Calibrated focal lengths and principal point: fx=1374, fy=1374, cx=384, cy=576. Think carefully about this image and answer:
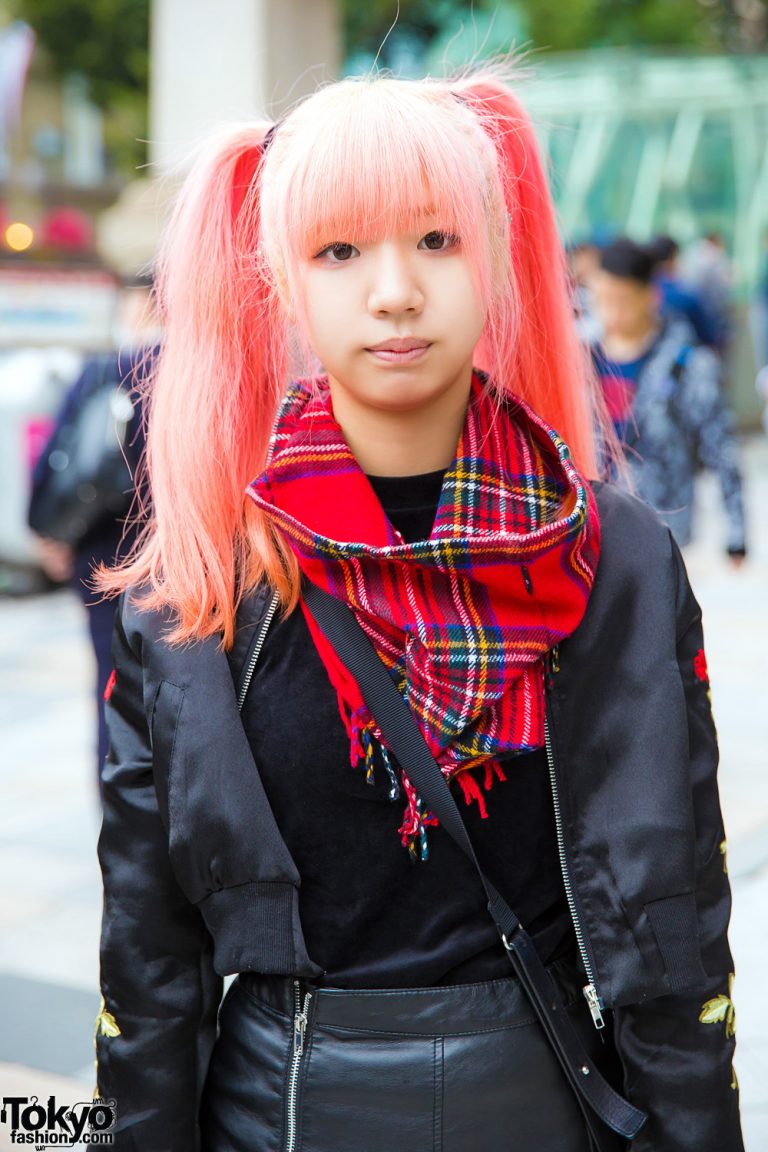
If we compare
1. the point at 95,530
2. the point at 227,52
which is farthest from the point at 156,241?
the point at 227,52

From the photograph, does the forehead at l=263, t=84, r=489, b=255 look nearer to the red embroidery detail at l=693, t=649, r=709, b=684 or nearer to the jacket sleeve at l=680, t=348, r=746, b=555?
the red embroidery detail at l=693, t=649, r=709, b=684

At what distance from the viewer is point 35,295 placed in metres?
9.56

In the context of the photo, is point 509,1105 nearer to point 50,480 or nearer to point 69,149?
point 50,480

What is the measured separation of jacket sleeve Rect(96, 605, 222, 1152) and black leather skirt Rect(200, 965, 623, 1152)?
0.36ft

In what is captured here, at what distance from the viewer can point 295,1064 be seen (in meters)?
1.52

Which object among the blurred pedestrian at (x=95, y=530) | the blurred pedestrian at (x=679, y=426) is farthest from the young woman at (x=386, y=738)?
the blurred pedestrian at (x=679, y=426)

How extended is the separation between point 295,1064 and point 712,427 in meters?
3.74

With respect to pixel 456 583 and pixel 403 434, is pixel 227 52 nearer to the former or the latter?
pixel 403 434

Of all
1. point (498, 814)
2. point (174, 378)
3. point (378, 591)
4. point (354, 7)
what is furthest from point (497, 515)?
point (354, 7)

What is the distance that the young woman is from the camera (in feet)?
4.87

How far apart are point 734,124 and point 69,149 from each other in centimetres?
1462

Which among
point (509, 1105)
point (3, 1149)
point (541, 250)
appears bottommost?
point (3, 1149)

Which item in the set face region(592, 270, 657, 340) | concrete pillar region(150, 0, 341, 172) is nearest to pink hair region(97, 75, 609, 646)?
face region(592, 270, 657, 340)

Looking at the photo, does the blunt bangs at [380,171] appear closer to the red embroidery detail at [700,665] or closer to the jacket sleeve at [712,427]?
the red embroidery detail at [700,665]
